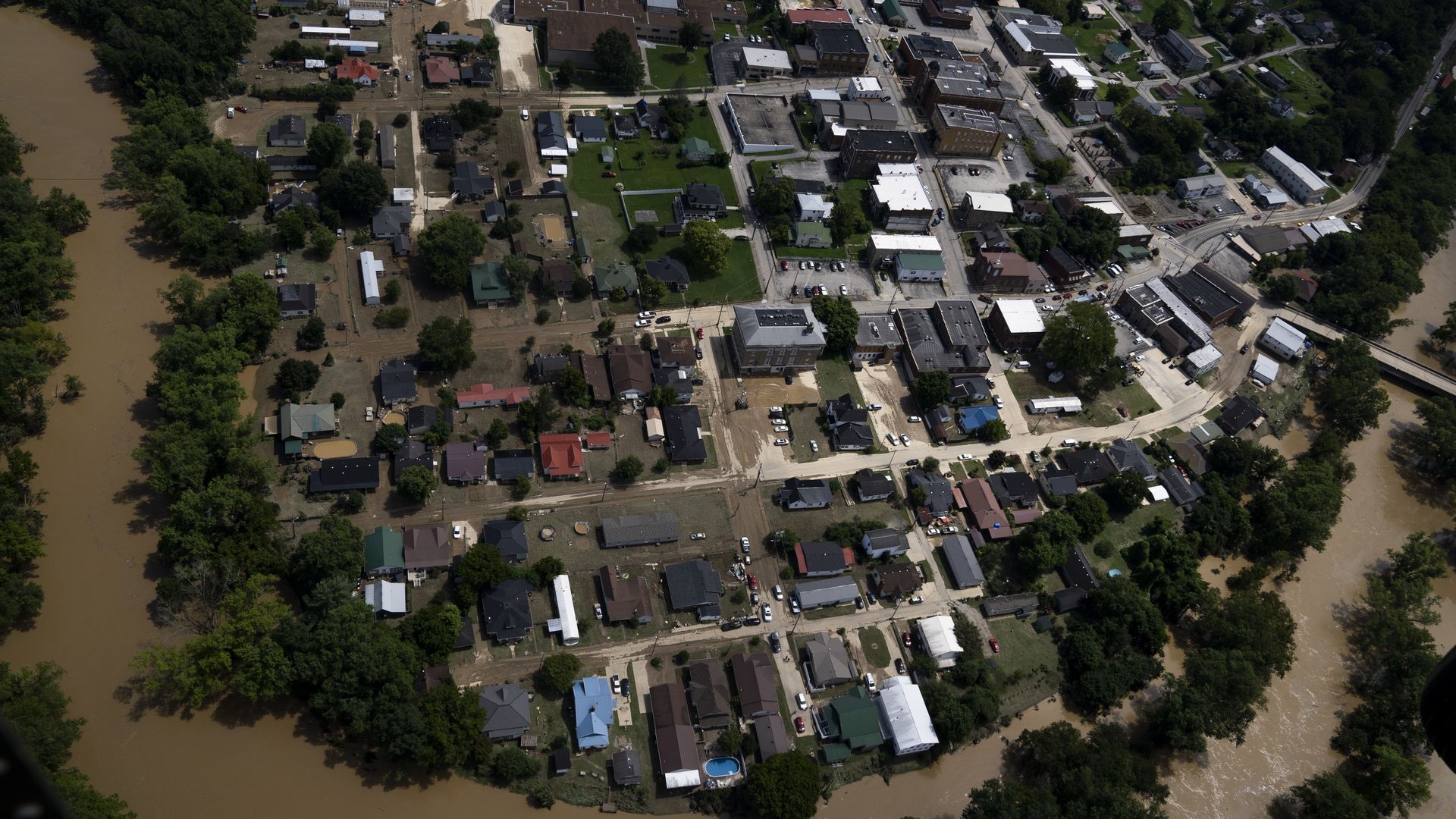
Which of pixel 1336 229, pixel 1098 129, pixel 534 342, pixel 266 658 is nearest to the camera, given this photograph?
pixel 266 658

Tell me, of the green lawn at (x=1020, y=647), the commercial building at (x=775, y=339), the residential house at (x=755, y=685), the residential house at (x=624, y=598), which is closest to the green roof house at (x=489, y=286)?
the commercial building at (x=775, y=339)

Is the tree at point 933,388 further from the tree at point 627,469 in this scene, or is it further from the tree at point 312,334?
the tree at point 312,334

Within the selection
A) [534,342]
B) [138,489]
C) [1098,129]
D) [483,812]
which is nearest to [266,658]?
[483,812]

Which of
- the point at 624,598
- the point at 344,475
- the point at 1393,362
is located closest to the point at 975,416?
the point at 624,598

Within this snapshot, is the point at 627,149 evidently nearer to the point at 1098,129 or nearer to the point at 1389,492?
the point at 1098,129

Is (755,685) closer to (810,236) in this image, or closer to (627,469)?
(627,469)

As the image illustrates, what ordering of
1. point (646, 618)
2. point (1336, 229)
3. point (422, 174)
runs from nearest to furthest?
point (646, 618) → point (422, 174) → point (1336, 229)

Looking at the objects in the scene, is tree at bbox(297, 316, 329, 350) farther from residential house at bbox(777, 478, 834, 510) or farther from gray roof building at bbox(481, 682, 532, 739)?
residential house at bbox(777, 478, 834, 510)
